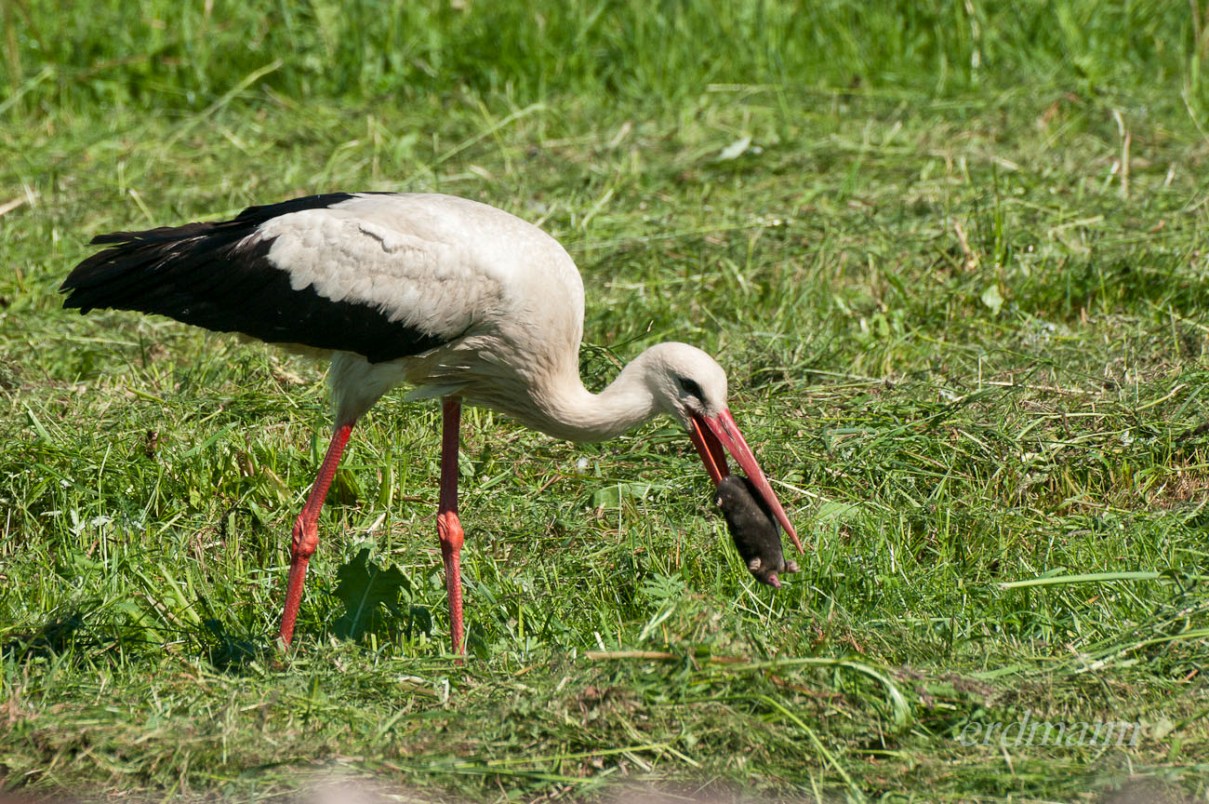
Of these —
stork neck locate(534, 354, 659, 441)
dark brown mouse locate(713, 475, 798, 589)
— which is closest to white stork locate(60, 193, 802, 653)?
stork neck locate(534, 354, 659, 441)

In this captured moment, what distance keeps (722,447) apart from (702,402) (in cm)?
17

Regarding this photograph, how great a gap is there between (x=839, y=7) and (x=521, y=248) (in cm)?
514

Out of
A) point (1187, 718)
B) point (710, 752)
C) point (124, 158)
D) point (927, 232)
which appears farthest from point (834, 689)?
point (124, 158)

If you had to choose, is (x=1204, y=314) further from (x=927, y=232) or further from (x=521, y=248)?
(x=521, y=248)

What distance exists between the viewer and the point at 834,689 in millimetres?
3535

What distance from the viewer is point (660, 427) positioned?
5.44m

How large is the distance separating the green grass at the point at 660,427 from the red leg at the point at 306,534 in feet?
0.37

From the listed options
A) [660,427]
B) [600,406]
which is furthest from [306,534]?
[660,427]

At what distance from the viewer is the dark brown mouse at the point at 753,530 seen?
411 centimetres

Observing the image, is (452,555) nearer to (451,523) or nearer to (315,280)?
(451,523)

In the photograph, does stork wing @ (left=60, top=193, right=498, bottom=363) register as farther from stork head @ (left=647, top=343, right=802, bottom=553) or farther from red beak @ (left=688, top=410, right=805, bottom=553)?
red beak @ (left=688, top=410, right=805, bottom=553)

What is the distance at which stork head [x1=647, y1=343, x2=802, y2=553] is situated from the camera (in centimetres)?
427

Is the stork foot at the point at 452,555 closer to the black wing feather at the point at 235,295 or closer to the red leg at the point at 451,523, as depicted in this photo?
the red leg at the point at 451,523

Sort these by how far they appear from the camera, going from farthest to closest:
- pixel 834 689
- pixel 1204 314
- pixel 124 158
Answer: pixel 124 158
pixel 1204 314
pixel 834 689
